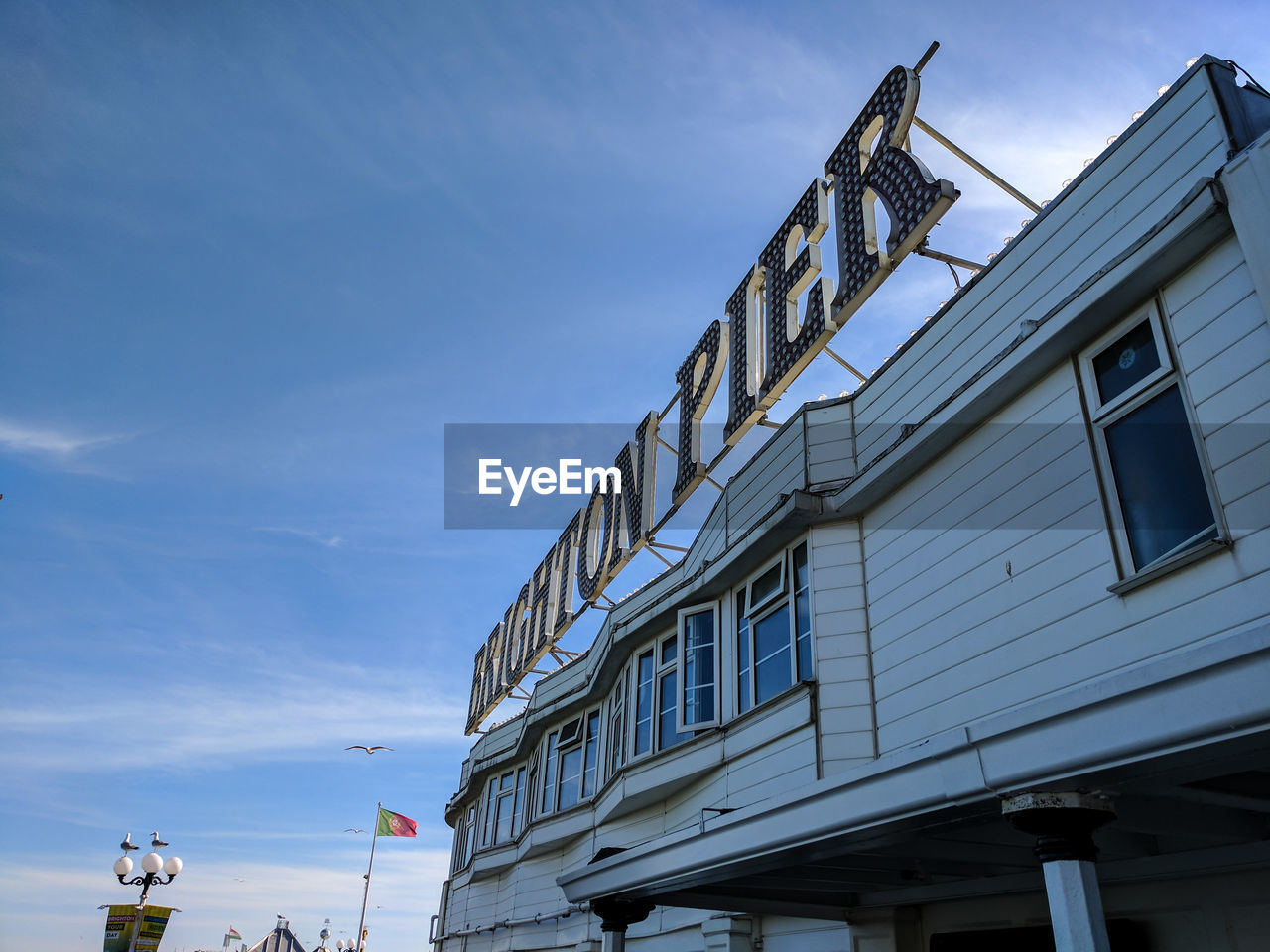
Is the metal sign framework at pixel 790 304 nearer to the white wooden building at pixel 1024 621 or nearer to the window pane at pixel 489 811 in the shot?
the white wooden building at pixel 1024 621

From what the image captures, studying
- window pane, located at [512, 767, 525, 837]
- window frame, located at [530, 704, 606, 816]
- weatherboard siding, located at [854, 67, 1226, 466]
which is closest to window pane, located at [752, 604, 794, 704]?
weatherboard siding, located at [854, 67, 1226, 466]

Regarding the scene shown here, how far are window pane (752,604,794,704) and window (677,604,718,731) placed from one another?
2.90 feet

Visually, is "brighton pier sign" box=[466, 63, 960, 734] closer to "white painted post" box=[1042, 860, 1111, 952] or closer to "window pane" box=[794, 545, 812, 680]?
"window pane" box=[794, 545, 812, 680]

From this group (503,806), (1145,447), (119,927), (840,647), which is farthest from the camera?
(503,806)

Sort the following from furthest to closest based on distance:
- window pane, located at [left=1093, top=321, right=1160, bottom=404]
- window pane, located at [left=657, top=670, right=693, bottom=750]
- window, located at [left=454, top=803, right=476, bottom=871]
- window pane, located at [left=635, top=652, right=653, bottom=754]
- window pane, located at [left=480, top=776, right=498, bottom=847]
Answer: window, located at [left=454, top=803, right=476, bottom=871] < window pane, located at [left=480, top=776, right=498, bottom=847] < window pane, located at [left=635, top=652, right=653, bottom=754] < window pane, located at [left=657, top=670, right=693, bottom=750] < window pane, located at [left=1093, top=321, right=1160, bottom=404]

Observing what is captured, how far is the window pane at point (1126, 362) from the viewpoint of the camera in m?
6.59

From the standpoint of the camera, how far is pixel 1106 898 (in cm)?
671

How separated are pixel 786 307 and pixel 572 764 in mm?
9467

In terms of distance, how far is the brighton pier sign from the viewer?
414 inches

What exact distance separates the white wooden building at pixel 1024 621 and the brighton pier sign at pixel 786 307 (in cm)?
141

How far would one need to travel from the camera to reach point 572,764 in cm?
1723

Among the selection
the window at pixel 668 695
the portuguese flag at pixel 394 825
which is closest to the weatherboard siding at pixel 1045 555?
the window at pixel 668 695

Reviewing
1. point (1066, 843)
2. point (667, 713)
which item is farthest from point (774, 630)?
point (1066, 843)

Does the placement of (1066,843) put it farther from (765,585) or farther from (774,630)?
(765,585)
